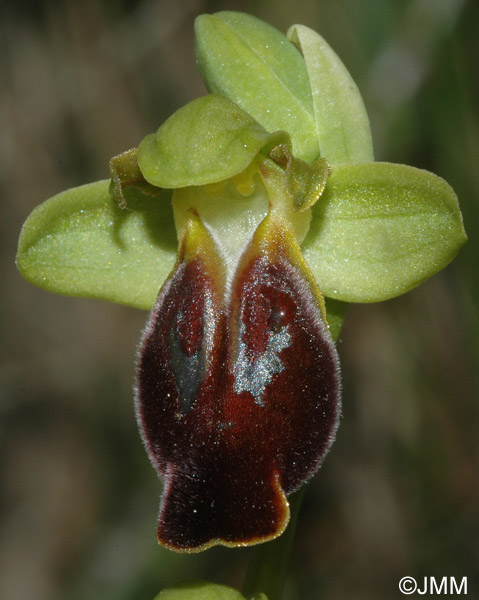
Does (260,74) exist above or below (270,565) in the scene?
above

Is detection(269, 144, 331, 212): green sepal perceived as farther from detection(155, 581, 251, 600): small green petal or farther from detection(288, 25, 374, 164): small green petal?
detection(155, 581, 251, 600): small green petal

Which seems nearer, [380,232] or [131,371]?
[380,232]

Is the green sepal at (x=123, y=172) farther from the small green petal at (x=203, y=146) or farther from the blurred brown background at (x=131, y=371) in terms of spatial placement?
the blurred brown background at (x=131, y=371)

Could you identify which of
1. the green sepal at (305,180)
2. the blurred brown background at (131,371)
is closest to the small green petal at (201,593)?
the green sepal at (305,180)

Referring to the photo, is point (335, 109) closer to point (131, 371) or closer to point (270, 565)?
point (270, 565)

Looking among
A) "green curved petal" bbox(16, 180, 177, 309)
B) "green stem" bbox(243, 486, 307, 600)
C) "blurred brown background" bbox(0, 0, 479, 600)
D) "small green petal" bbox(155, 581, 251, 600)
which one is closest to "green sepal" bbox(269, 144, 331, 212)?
"green curved petal" bbox(16, 180, 177, 309)

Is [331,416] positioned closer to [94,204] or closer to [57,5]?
[94,204]

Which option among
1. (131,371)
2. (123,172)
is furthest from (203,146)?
(131,371)
